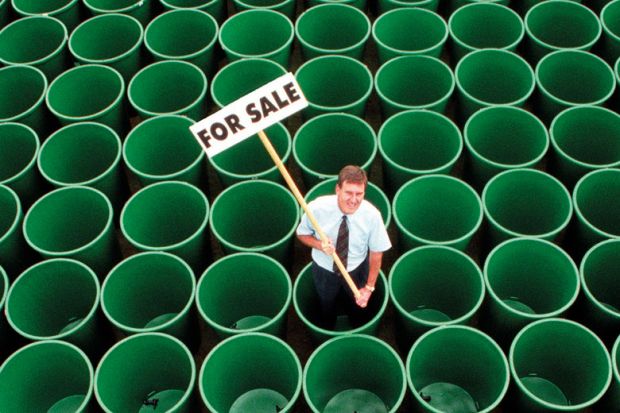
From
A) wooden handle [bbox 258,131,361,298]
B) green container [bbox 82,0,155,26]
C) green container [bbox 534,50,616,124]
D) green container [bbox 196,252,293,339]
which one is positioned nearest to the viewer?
wooden handle [bbox 258,131,361,298]

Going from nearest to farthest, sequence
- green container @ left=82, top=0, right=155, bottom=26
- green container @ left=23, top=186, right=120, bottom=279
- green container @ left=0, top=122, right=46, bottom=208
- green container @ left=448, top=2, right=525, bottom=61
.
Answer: green container @ left=23, top=186, right=120, bottom=279, green container @ left=0, top=122, right=46, bottom=208, green container @ left=448, top=2, right=525, bottom=61, green container @ left=82, top=0, right=155, bottom=26

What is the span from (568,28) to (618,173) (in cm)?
197

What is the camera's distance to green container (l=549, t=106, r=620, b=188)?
4.80 metres

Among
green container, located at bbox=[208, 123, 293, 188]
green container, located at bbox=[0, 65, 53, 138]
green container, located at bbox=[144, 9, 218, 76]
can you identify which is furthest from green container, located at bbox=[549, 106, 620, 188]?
green container, located at bbox=[0, 65, 53, 138]

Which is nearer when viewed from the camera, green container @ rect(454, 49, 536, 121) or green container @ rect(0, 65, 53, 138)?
green container @ rect(454, 49, 536, 121)

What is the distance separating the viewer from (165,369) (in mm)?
4258

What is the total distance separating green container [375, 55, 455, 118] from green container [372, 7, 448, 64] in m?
0.14

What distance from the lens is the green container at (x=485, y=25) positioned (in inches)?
226

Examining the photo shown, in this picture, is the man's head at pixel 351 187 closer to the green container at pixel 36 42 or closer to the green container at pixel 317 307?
the green container at pixel 317 307

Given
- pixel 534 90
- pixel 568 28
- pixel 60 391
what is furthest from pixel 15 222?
pixel 568 28

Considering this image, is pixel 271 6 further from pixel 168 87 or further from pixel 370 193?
pixel 370 193

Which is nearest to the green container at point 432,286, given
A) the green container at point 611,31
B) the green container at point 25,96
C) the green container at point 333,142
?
the green container at point 333,142

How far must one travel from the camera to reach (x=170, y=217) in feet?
16.2

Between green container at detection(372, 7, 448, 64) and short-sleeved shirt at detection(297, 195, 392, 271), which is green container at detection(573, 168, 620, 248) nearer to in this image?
short-sleeved shirt at detection(297, 195, 392, 271)
